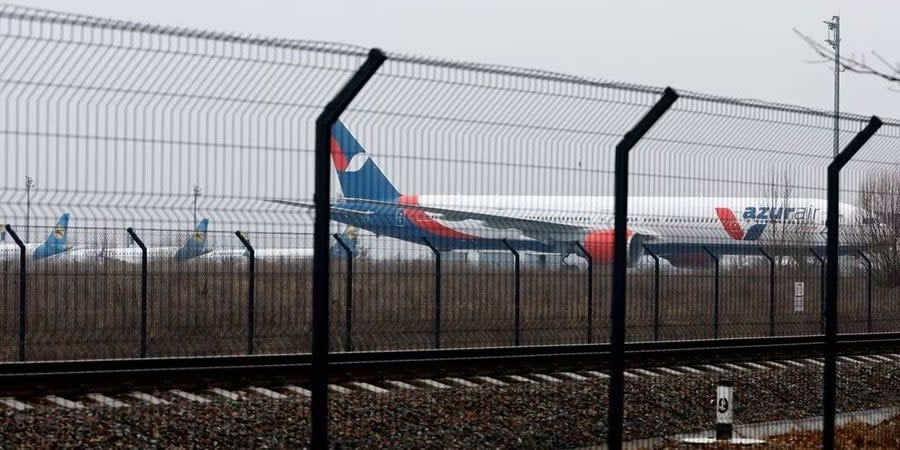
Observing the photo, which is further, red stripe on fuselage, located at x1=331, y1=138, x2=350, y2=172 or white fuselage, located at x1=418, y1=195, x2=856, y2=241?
white fuselage, located at x1=418, y1=195, x2=856, y2=241

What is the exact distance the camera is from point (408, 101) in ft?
24.9

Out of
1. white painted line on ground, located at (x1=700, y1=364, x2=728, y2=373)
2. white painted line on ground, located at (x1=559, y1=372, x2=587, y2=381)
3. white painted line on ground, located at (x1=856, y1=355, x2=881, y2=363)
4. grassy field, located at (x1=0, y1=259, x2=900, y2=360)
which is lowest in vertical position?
white painted line on ground, located at (x1=856, y1=355, x2=881, y2=363)

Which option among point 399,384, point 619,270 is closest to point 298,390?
point 399,384

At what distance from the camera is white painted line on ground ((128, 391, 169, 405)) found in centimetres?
Result: 1019

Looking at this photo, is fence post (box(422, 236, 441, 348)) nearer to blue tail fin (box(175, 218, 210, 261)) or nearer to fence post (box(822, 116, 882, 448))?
blue tail fin (box(175, 218, 210, 261))

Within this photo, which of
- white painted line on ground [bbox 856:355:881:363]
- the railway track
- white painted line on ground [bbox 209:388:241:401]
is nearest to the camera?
the railway track

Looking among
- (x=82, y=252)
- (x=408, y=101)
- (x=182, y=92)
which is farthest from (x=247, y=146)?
(x=82, y=252)

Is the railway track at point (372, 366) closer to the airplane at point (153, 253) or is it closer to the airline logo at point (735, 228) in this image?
the airplane at point (153, 253)

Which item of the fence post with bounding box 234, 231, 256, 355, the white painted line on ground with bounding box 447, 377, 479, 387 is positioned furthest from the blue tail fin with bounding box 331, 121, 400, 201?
the fence post with bounding box 234, 231, 256, 355

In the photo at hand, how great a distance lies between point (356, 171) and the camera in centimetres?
790

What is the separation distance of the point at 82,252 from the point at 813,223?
22.2 ft

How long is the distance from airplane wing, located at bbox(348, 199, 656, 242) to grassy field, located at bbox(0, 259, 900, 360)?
2739 mm

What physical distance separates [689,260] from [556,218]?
4952 millimetres

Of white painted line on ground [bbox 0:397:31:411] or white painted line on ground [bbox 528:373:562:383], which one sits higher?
white painted line on ground [bbox 0:397:31:411]
